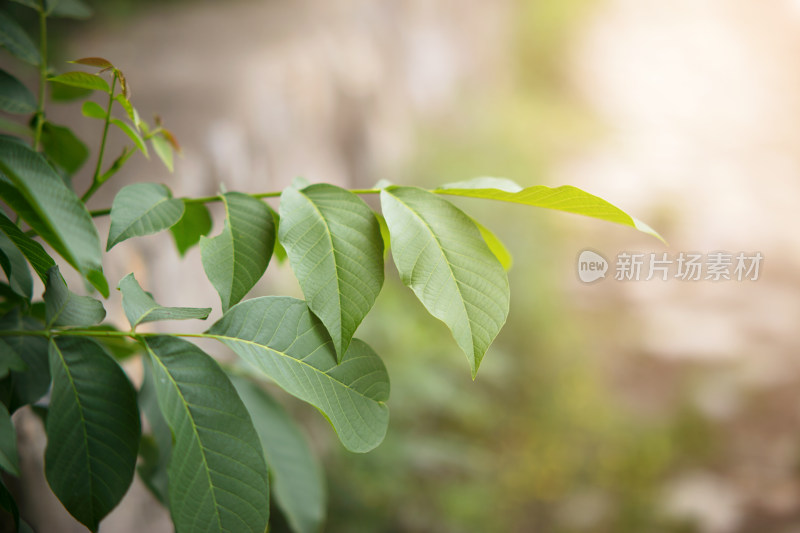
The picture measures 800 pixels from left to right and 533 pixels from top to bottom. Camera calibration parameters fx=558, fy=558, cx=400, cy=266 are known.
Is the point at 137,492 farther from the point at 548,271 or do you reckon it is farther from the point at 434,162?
the point at 434,162

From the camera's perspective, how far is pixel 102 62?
43 cm

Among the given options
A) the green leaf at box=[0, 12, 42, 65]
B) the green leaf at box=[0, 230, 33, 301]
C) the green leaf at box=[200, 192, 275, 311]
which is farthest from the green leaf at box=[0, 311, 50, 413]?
the green leaf at box=[0, 12, 42, 65]

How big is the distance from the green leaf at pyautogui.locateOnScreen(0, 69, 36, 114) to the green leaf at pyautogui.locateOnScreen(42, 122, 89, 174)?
58 mm

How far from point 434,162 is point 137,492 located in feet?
7.59

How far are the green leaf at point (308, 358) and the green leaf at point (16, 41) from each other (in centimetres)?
32

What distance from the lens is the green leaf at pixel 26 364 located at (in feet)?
1.22

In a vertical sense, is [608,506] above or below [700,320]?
below

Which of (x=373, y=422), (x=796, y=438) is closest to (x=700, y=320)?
(x=796, y=438)

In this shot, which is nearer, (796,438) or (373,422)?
(373,422)

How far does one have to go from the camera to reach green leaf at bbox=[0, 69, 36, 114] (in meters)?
0.46

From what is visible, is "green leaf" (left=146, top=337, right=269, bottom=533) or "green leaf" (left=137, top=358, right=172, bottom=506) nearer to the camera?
"green leaf" (left=146, top=337, right=269, bottom=533)

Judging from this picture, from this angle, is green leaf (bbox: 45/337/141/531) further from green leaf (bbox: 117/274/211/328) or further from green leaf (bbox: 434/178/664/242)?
green leaf (bbox: 434/178/664/242)

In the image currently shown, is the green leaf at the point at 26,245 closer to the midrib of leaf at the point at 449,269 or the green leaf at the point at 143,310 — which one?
the green leaf at the point at 143,310
